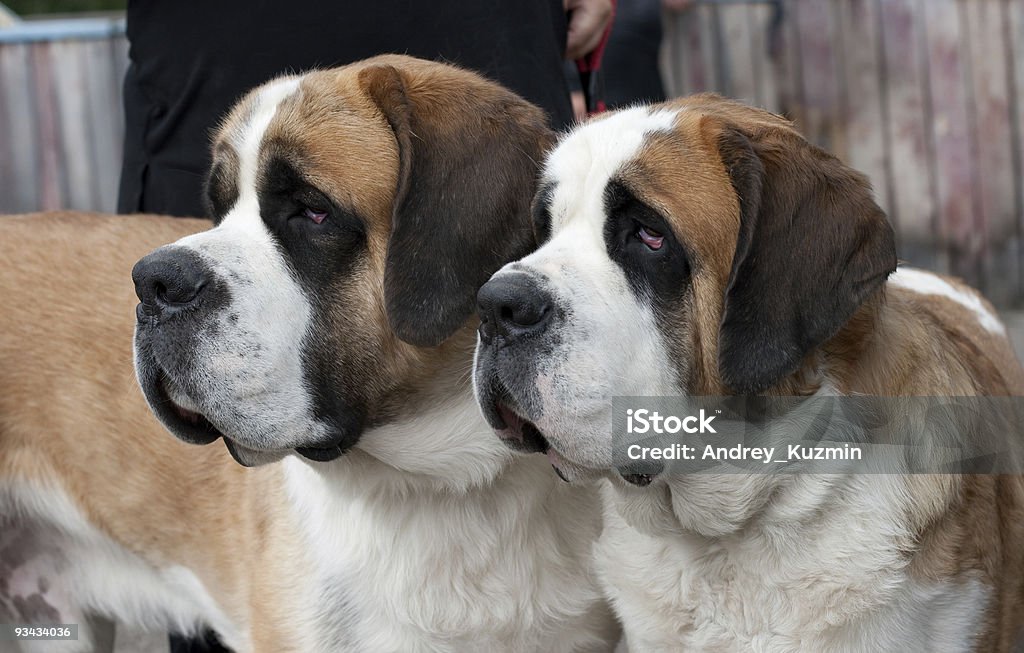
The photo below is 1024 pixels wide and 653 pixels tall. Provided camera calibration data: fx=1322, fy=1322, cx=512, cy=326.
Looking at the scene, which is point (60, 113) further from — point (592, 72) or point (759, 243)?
point (759, 243)

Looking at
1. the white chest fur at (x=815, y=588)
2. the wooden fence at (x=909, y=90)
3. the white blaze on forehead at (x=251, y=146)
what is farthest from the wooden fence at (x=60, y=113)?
the white chest fur at (x=815, y=588)

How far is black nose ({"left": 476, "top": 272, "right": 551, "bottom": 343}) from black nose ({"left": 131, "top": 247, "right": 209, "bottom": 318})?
63cm

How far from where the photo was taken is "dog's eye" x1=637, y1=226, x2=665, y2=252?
265cm

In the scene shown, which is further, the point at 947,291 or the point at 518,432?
the point at 947,291

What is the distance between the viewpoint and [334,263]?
2912mm

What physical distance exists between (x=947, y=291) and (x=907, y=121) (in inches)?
188

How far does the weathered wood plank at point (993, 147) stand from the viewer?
832 cm

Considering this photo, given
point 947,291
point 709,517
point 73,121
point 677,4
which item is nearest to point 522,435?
point 709,517

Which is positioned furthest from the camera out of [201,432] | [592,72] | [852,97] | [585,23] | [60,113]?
[852,97]

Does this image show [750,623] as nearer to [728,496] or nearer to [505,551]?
[728,496]

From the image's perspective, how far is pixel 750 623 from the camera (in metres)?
2.79

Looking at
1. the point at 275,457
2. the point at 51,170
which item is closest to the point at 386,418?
the point at 275,457

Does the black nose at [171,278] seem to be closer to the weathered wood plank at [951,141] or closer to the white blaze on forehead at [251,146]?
the white blaze on forehead at [251,146]

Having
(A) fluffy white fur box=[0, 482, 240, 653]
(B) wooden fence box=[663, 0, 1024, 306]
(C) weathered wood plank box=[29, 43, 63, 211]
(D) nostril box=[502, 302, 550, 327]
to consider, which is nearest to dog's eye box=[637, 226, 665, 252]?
(D) nostril box=[502, 302, 550, 327]
